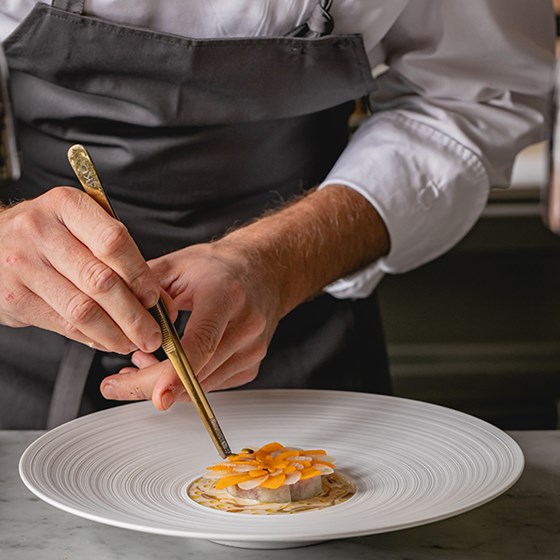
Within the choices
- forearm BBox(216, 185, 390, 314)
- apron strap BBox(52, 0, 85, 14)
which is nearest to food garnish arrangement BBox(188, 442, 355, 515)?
forearm BBox(216, 185, 390, 314)

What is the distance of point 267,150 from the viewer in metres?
1.10

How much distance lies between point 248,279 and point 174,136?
0.81 ft

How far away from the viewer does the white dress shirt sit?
1.09 meters

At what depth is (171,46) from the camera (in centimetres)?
99

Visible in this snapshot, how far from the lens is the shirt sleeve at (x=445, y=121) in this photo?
1106mm

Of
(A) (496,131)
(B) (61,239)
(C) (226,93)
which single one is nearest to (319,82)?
(C) (226,93)

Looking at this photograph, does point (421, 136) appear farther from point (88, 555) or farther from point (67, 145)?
point (88, 555)

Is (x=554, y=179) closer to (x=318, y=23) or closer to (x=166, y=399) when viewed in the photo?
(x=166, y=399)

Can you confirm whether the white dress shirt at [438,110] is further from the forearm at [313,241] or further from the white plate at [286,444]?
the white plate at [286,444]

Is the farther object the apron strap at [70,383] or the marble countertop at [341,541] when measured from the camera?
the apron strap at [70,383]

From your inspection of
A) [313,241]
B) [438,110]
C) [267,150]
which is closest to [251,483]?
[313,241]

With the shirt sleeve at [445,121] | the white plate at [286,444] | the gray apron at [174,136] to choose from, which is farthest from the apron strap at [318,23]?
the white plate at [286,444]

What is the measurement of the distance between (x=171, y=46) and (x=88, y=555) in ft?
1.70

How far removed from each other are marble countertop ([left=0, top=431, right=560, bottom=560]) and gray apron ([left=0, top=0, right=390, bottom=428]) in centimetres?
32
